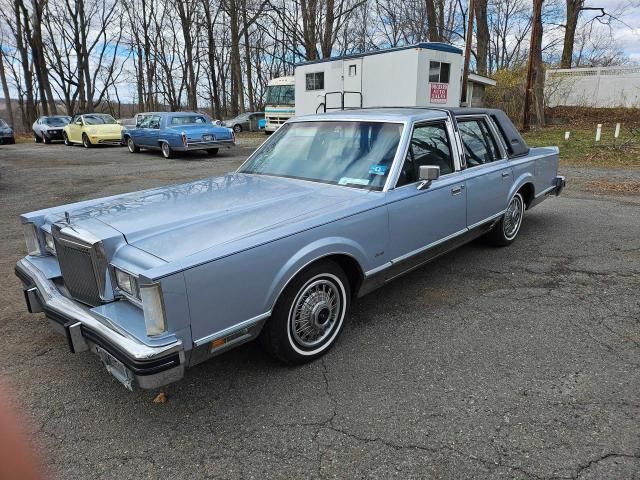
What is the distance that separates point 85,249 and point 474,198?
3.41 m

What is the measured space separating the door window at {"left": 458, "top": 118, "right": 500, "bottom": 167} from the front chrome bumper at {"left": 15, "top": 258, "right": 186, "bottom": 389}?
11.3 feet

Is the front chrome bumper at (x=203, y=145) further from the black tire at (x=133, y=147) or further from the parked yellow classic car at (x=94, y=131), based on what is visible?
the parked yellow classic car at (x=94, y=131)

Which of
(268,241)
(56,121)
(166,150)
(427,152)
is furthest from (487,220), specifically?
(56,121)

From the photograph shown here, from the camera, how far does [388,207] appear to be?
354 centimetres

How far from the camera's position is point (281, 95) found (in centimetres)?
2725

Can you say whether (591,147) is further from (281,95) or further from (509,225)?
(281,95)

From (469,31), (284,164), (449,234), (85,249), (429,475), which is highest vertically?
(469,31)

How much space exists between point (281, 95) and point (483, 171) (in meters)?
24.1

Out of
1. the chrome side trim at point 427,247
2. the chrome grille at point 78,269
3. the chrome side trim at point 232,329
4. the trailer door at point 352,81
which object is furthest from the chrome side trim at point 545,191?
the trailer door at point 352,81

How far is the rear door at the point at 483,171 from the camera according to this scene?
4.59 metres

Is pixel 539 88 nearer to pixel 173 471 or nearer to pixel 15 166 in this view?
pixel 15 166

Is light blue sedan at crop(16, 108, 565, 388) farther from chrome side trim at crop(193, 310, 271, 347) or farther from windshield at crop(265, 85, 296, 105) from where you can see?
windshield at crop(265, 85, 296, 105)

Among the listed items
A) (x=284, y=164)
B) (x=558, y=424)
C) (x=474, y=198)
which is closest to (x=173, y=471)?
(x=558, y=424)

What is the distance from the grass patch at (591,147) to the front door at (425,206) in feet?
30.9
